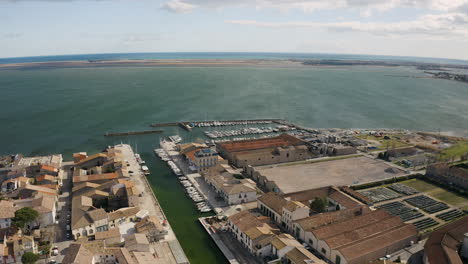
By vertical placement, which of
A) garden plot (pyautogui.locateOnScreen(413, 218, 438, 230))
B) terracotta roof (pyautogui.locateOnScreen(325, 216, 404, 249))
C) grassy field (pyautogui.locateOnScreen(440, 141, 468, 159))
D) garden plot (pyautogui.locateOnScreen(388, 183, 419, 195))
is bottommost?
garden plot (pyautogui.locateOnScreen(413, 218, 438, 230))

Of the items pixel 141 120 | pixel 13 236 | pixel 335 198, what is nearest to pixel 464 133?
pixel 335 198

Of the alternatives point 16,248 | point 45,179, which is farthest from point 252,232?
point 45,179

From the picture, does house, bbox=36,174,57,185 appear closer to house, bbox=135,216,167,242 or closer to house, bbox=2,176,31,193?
house, bbox=2,176,31,193

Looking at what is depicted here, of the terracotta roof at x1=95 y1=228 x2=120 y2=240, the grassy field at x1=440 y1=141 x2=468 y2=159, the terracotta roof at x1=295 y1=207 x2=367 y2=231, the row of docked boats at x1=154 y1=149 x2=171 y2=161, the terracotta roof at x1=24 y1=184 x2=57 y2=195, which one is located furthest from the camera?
the grassy field at x1=440 y1=141 x2=468 y2=159

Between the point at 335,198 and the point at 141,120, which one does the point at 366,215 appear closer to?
the point at 335,198

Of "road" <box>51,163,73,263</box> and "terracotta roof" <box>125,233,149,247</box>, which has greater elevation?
"terracotta roof" <box>125,233,149,247</box>

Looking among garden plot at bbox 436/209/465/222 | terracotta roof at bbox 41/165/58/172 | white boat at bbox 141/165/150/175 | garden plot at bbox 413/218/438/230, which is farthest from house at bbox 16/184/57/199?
garden plot at bbox 436/209/465/222

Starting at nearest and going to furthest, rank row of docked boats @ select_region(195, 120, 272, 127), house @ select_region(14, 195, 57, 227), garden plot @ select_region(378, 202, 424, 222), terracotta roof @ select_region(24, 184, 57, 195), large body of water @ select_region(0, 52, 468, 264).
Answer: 1. house @ select_region(14, 195, 57, 227)
2. garden plot @ select_region(378, 202, 424, 222)
3. terracotta roof @ select_region(24, 184, 57, 195)
4. large body of water @ select_region(0, 52, 468, 264)
5. row of docked boats @ select_region(195, 120, 272, 127)

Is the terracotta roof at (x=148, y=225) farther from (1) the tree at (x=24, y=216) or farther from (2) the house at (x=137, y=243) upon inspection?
(1) the tree at (x=24, y=216)
